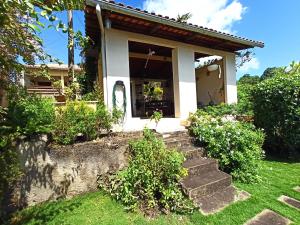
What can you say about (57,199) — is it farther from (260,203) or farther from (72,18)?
(72,18)

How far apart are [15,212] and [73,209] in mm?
1112

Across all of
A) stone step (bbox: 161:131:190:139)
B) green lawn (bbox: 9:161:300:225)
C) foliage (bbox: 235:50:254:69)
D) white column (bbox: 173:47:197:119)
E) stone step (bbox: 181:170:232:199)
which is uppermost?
foliage (bbox: 235:50:254:69)

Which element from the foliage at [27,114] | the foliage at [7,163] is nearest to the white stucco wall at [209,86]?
the foliage at [27,114]

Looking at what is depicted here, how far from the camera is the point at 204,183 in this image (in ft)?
16.5

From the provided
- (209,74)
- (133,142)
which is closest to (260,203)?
(133,142)

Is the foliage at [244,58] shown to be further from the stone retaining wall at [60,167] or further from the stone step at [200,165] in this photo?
the stone retaining wall at [60,167]

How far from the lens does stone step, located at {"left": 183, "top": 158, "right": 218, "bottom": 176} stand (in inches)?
214

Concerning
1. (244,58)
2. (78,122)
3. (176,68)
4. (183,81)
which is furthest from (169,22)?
(244,58)

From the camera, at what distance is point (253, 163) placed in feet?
20.1

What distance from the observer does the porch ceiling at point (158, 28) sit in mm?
6305

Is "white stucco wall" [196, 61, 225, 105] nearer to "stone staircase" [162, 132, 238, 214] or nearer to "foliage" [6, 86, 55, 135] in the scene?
"stone staircase" [162, 132, 238, 214]

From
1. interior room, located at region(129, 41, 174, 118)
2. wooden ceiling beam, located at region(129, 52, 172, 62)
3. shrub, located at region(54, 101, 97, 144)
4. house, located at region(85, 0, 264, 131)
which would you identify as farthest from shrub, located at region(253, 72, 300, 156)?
shrub, located at region(54, 101, 97, 144)

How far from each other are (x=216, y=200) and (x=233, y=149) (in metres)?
1.78

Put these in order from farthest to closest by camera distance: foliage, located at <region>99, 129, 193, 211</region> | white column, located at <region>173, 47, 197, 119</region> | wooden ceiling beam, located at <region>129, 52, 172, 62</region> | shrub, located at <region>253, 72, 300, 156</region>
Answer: wooden ceiling beam, located at <region>129, 52, 172, 62</region> → white column, located at <region>173, 47, 197, 119</region> → shrub, located at <region>253, 72, 300, 156</region> → foliage, located at <region>99, 129, 193, 211</region>
